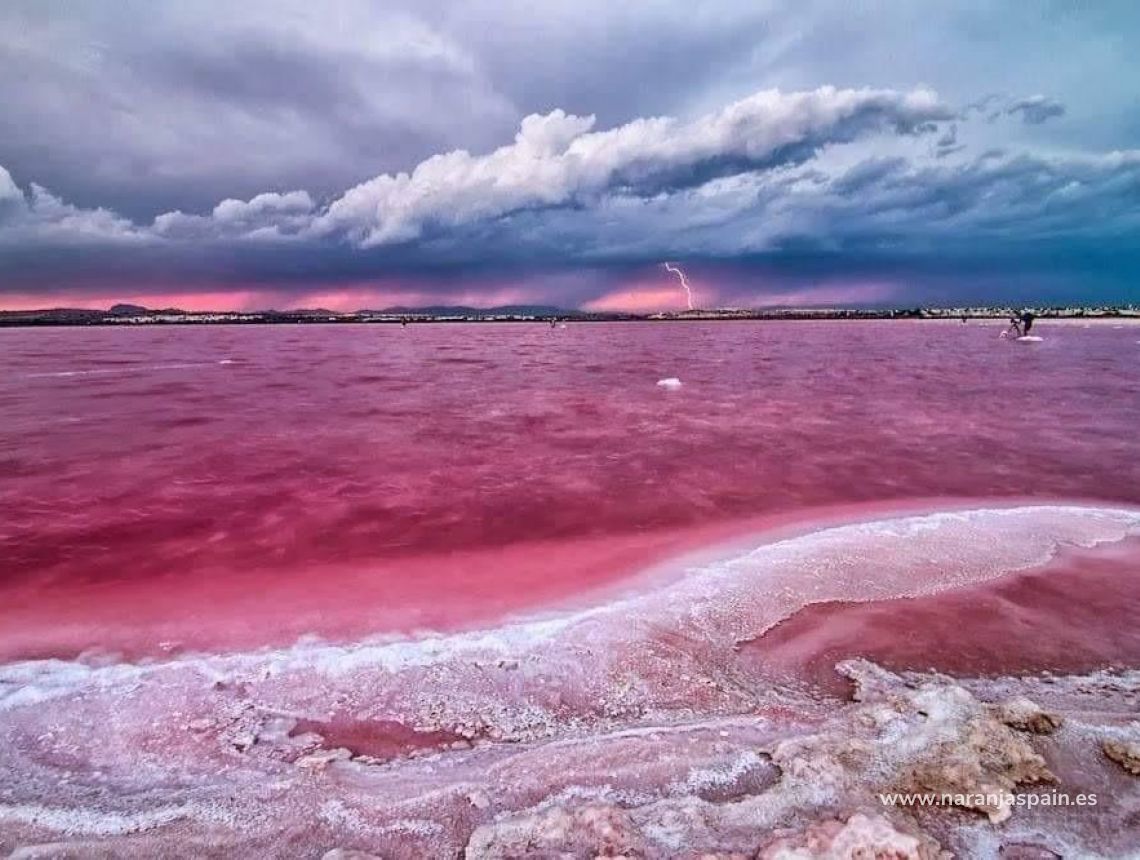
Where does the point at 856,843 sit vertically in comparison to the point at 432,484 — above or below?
above

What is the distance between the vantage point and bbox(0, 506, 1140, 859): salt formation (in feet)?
10.9

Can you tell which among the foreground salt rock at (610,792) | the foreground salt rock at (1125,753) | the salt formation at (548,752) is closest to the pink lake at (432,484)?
the salt formation at (548,752)

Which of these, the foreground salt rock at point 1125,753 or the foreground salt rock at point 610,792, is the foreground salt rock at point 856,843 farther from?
the foreground salt rock at point 1125,753

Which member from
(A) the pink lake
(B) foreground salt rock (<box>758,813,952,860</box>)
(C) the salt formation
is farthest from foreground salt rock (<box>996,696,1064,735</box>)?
(A) the pink lake

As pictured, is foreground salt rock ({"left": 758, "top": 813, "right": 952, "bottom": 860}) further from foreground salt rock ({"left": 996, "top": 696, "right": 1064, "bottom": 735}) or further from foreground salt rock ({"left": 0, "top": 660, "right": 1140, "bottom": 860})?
foreground salt rock ({"left": 996, "top": 696, "right": 1064, "bottom": 735})

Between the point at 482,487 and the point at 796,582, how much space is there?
230 inches

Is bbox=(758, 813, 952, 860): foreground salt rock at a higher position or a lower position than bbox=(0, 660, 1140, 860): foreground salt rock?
higher

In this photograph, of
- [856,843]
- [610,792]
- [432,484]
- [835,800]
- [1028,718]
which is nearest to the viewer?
[856,843]

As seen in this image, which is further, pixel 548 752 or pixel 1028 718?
pixel 1028 718

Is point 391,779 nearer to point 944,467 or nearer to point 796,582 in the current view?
point 796,582

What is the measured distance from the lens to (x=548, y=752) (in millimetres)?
4078

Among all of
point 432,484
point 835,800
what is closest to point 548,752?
point 835,800

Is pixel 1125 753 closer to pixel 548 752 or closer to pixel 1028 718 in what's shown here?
pixel 1028 718

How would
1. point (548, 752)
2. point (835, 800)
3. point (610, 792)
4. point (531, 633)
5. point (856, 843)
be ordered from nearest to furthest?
point (856, 843)
point (835, 800)
point (610, 792)
point (548, 752)
point (531, 633)
